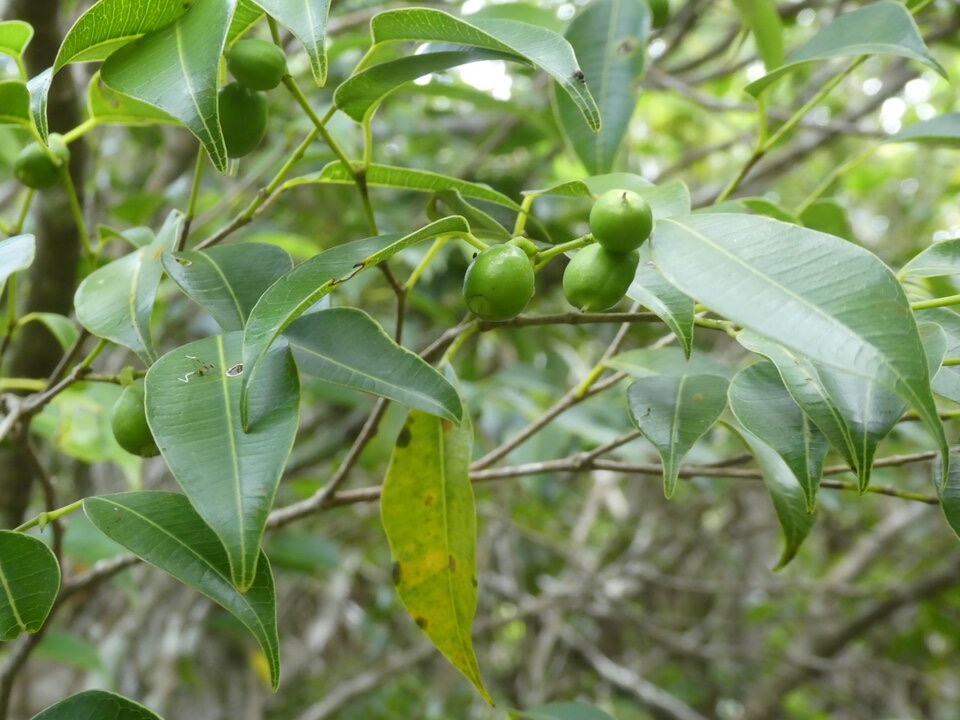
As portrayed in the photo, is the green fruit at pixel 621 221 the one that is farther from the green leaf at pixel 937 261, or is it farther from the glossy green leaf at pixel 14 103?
the glossy green leaf at pixel 14 103

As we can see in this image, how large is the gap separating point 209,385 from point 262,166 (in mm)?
928

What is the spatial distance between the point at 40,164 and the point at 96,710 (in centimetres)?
36

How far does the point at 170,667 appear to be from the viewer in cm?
149

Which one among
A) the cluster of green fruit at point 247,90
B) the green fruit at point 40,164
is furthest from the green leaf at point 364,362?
the green fruit at point 40,164

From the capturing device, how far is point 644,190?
A: 1.65 ft

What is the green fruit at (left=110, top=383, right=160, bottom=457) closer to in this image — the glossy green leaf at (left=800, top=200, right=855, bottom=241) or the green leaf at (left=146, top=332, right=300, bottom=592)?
the green leaf at (left=146, top=332, right=300, bottom=592)

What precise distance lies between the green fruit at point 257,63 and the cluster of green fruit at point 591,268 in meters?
0.17

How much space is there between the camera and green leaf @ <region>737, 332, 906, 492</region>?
1.40 feet

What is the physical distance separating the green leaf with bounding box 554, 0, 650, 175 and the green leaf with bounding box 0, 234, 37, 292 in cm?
45

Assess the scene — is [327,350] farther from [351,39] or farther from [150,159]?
[150,159]

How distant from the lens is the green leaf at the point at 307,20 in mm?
420

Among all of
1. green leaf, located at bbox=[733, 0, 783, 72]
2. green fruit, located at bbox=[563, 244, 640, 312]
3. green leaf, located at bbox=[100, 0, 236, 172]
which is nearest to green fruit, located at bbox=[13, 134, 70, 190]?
green leaf, located at bbox=[100, 0, 236, 172]

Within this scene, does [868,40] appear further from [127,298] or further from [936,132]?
[127,298]

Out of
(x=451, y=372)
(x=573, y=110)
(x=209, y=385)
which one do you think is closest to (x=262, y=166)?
(x=573, y=110)
